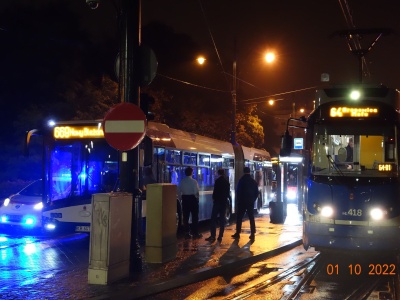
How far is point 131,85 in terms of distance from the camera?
10297 millimetres

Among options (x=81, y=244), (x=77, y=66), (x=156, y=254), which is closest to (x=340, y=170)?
(x=156, y=254)

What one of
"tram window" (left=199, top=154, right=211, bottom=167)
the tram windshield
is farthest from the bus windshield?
the tram windshield

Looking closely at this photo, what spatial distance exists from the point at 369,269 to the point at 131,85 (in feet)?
19.6

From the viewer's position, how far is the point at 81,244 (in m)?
15.1

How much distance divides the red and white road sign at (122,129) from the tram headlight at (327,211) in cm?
397

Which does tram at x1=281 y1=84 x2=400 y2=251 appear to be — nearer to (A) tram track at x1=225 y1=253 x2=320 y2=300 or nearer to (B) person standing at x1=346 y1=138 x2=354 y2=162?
(B) person standing at x1=346 y1=138 x2=354 y2=162

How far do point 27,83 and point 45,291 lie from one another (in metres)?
26.9

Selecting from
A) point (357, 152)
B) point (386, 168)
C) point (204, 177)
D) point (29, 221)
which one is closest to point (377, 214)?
point (386, 168)

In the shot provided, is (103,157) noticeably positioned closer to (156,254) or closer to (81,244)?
(81,244)

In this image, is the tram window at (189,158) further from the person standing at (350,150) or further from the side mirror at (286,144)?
the person standing at (350,150)

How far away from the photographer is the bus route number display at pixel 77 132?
14.8 meters

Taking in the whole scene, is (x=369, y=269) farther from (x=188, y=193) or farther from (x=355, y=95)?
(x=188, y=193)

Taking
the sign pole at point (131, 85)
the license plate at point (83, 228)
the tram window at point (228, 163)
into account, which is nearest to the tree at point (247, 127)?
the tram window at point (228, 163)

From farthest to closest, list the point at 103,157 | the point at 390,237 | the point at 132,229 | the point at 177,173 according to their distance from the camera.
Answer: the point at 177,173, the point at 103,157, the point at 390,237, the point at 132,229
